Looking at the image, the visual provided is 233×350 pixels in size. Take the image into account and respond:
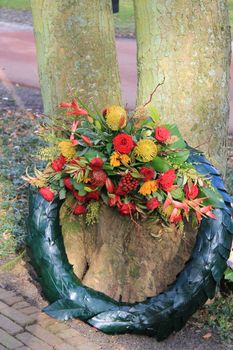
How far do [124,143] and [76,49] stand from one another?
1180 millimetres

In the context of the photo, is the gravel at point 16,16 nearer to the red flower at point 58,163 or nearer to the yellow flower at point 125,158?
the red flower at point 58,163

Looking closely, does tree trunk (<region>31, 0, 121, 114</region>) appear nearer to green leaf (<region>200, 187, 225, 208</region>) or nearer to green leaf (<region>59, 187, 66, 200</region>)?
green leaf (<region>59, 187, 66, 200</region>)

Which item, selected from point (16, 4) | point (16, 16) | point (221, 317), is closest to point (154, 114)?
point (221, 317)

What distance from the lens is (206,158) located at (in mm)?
5234

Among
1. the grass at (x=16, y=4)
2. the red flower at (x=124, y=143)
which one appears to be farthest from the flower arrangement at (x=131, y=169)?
the grass at (x=16, y=4)

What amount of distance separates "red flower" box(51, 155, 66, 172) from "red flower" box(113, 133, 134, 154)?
1.41 feet

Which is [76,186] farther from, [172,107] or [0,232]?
[0,232]

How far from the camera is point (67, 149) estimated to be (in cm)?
486

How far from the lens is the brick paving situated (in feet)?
15.2

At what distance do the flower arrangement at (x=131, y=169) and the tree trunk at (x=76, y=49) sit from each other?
60cm

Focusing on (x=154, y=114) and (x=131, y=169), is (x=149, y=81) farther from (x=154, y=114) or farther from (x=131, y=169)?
(x=131, y=169)

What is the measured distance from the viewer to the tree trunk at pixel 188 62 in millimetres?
5031

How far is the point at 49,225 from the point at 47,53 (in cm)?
130

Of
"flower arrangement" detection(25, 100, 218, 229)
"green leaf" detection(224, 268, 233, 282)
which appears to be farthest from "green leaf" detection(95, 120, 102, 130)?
"green leaf" detection(224, 268, 233, 282)
